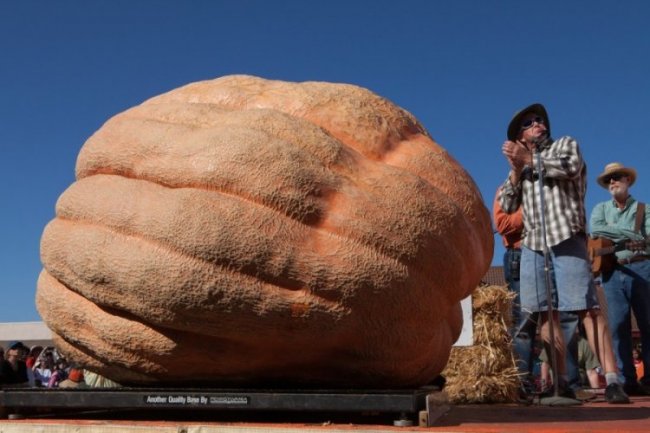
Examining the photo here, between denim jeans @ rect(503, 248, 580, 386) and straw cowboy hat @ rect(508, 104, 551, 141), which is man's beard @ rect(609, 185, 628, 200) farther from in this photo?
straw cowboy hat @ rect(508, 104, 551, 141)

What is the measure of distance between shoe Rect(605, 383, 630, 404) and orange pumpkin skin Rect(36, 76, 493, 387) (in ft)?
5.24

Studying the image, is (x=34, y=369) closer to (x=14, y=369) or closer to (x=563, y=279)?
(x=14, y=369)

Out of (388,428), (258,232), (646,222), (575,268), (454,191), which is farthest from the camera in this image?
(646,222)

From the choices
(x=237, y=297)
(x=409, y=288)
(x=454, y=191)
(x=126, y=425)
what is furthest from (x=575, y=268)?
(x=126, y=425)

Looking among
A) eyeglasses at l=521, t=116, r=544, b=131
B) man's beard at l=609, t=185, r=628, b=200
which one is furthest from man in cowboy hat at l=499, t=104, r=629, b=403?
man's beard at l=609, t=185, r=628, b=200

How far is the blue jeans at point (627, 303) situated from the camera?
20.4 feet

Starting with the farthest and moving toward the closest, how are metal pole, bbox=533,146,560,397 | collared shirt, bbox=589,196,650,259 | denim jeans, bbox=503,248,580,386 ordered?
collared shirt, bbox=589,196,650,259 < denim jeans, bbox=503,248,580,386 < metal pole, bbox=533,146,560,397

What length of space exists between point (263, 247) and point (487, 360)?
155 inches

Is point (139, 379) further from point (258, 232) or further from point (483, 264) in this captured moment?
point (483, 264)

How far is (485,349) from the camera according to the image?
21.6 feet

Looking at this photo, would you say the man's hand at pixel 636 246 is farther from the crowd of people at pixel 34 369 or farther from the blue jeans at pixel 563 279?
the crowd of people at pixel 34 369

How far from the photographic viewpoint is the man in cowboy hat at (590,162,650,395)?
244 inches

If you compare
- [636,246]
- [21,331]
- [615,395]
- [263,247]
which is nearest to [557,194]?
[615,395]

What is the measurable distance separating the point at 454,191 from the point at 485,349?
336cm
